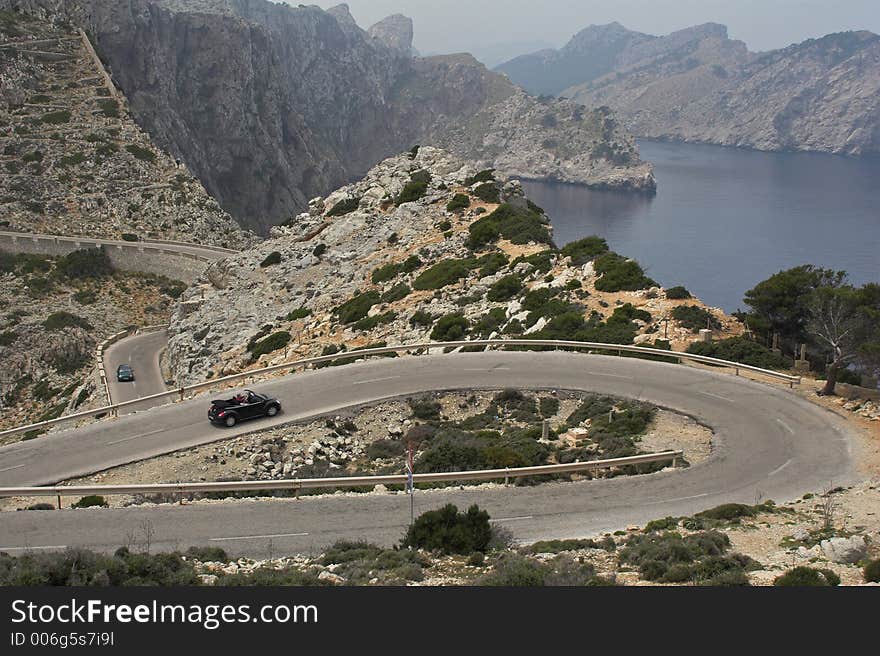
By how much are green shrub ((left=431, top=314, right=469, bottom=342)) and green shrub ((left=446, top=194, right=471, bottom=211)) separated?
19265 mm

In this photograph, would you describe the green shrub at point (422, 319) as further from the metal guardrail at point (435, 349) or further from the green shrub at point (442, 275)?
the green shrub at point (442, 275)

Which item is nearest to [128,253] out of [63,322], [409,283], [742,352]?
[63,322]

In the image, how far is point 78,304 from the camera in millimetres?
72062

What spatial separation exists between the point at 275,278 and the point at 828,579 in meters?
49.8

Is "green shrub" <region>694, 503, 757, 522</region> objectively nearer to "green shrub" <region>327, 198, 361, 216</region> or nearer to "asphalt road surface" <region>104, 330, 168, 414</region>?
"asphalt road surface" <region>104, 330, 168, 414</region>

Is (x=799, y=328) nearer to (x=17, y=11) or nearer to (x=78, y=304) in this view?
(x=78, y=304)

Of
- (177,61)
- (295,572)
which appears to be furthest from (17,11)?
(295,572)

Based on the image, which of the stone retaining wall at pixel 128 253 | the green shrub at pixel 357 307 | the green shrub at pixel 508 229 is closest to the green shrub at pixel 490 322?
the green shrub at pixel 357 307

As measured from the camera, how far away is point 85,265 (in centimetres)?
7800

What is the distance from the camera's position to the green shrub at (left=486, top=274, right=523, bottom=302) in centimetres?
4325

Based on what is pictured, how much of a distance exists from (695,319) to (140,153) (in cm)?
8061

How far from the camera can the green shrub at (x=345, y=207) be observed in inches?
2623

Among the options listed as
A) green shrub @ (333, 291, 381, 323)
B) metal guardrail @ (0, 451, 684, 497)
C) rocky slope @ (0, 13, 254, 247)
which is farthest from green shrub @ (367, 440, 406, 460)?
rocky slope @ (0, 13, 254, 247)

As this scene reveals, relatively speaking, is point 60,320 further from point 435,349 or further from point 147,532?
point 147,532
